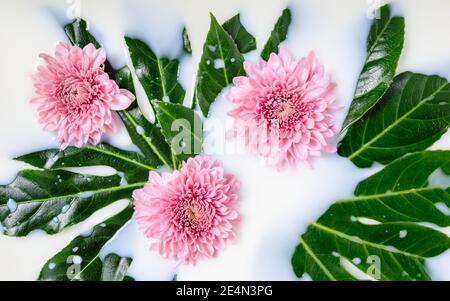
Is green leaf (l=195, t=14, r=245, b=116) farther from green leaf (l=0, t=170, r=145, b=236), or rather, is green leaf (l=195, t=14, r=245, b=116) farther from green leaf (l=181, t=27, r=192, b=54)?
green leaf (l=0, t=170, r=145, b=236)

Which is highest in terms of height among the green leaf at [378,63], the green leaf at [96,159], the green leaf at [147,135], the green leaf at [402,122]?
the green leaf at [378,63]

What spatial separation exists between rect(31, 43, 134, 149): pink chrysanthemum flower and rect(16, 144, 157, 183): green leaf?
0.08 feet

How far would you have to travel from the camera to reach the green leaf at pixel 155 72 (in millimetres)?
858

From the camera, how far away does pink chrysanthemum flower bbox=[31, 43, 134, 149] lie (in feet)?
2.78

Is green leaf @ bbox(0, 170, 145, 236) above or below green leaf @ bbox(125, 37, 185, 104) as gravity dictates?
below

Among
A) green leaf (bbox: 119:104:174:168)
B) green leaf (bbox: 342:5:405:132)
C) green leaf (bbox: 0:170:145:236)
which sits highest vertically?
green leaf (bbox: 342:5:405:132)

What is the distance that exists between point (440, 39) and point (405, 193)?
0.26 meters

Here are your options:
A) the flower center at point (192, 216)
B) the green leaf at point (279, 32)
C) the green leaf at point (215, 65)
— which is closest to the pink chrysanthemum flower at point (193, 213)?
the flower center at point (192, 216)

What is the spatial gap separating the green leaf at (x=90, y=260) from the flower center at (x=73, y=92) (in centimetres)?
21

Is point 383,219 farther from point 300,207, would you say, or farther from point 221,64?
point 221,64

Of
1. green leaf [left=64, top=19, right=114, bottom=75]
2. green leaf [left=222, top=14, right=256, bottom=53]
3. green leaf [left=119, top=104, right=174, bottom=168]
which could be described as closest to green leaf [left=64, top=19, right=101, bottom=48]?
green leaf [left=64, top=19, right=114, bottom=75]

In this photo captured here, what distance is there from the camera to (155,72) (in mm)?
861

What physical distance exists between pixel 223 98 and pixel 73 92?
10.5 inches

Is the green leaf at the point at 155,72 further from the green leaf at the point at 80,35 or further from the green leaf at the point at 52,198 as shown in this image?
the green leaf at the point at 52,198
